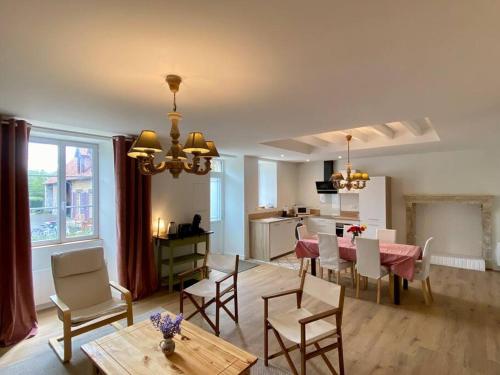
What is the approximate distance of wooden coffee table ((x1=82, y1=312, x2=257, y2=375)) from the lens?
175cm

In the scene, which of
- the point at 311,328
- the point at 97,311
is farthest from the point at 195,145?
the point at 97,311

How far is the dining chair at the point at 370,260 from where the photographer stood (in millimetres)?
3705

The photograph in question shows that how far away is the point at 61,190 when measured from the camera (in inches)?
153

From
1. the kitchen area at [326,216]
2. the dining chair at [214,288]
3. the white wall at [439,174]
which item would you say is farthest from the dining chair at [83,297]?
the white wall at [439,174]

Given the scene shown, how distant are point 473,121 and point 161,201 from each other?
4427mm

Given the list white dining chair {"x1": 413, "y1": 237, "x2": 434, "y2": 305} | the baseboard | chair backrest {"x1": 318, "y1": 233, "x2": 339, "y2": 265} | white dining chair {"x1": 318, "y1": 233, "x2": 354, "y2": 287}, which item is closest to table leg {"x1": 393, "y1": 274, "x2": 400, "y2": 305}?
white dining chair {"x1": 413, "y1": 237, "x2": 434, "y2": 305}

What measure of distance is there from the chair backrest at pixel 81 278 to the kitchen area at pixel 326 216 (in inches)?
139

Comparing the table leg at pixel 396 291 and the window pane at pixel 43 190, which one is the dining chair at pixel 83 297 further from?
the table leg at pixel 396 291

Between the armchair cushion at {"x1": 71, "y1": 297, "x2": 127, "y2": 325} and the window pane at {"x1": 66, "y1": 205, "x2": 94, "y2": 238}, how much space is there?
157cm

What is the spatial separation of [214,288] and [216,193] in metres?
3.33

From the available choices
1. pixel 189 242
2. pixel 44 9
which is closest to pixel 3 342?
pixel 189 242

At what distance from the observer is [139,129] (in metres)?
3.62

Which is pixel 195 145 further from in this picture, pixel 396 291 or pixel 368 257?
pixel 396 291

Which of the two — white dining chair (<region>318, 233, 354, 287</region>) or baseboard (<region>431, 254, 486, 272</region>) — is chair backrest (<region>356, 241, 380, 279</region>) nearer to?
white dining chair (<region>318, 233, 354, 287</region>)
